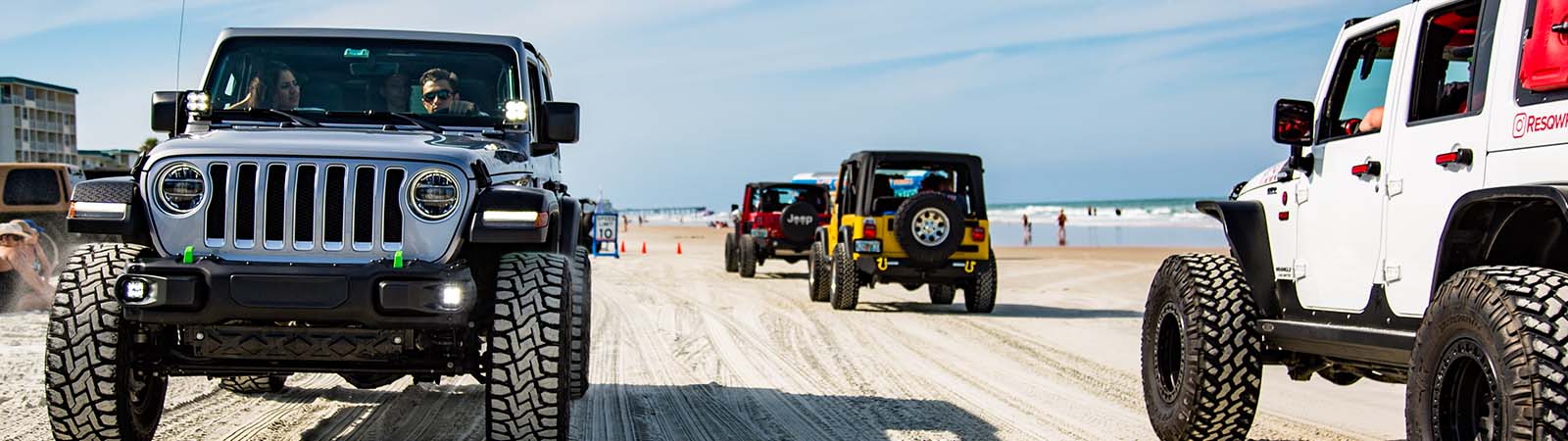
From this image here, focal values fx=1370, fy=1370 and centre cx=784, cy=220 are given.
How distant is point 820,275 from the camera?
687 inches

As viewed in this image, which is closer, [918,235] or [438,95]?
[438,95]

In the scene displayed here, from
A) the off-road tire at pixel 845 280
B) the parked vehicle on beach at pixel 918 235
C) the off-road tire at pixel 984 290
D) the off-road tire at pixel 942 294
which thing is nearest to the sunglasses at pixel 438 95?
the parked vehicle on beach at pixel 918 235

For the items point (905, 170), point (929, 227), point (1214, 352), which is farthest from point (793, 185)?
point (1214, 352)

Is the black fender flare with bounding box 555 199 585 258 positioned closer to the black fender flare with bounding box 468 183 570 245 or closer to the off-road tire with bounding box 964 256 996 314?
the black fender flare with bounding box 468 183 570 245

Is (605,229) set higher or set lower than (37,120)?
lower

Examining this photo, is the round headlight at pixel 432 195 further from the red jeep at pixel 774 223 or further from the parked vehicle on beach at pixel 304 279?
the red jeep at pixel 774 223

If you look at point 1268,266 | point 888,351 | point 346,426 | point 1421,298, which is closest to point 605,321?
point 888,351

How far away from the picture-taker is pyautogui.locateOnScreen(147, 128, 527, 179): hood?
5.21m

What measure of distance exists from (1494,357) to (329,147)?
161 inches

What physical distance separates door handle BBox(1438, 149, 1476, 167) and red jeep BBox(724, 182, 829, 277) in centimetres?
1747

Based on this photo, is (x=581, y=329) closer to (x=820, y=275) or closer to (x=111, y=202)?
(x=111, y=202)

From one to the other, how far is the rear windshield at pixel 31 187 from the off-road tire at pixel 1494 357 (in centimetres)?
1449

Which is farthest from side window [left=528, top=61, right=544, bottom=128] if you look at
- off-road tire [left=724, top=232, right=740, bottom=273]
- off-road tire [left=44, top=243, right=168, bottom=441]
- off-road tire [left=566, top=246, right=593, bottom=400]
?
off-road tire [left=724, top=232, right=740, bottom=273]

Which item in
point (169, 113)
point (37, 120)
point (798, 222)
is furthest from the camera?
point (37, 120)
